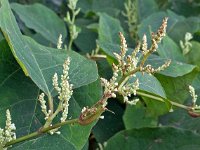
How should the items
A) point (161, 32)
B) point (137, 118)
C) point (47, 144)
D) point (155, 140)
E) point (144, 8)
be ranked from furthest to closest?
point (144, 8) < point (137, 118) < point (155, 140) < point (47, 144) < point (161, 32)

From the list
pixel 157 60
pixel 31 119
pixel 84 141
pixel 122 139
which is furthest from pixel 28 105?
pixel 157 60

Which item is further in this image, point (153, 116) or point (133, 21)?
point (133, 21)

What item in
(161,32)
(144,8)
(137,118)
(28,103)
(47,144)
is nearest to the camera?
(161,32)

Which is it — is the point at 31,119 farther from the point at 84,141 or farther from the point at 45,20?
the point at 45,20

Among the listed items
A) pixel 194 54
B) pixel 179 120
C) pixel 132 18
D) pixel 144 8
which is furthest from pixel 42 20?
pixel 179 120

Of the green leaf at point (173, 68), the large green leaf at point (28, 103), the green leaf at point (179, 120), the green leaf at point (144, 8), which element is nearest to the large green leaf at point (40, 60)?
the large green leaf at point (28, 103)

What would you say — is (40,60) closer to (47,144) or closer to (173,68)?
(47,144)

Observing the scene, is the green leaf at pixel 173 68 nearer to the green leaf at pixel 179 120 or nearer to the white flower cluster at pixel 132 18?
the green leaf at pixel 179 120

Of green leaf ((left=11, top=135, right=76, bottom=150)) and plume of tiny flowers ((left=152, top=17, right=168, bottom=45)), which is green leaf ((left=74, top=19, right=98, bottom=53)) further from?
plume of tiny flowers ((left=152, top=17, right=168, bottom=45))
